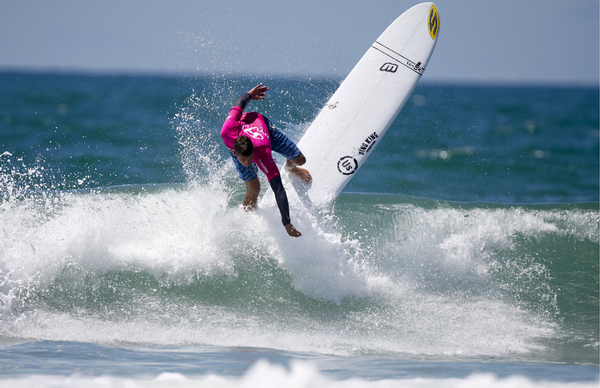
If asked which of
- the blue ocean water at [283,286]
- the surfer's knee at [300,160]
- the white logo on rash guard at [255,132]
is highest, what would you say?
the surfer's knee at [300,160]

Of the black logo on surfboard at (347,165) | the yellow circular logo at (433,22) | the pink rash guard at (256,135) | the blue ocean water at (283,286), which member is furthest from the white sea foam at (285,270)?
the yellow circular logo at (433,22)

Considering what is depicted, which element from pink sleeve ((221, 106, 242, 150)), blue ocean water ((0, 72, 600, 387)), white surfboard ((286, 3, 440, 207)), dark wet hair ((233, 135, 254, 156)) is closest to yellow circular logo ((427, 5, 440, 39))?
white surfboard ((286, 3, 440, 207))

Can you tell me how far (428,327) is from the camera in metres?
4.52

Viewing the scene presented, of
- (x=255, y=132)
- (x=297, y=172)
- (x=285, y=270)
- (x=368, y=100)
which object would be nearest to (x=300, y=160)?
(x=297, y=172)

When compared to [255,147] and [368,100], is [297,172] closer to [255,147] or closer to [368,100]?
[255,147]

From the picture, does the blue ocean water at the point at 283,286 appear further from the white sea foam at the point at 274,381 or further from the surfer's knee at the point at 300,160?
the surfer's knee at the point at 300,160

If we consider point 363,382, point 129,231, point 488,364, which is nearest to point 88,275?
point 129,231

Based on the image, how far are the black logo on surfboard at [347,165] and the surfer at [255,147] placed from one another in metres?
0.67

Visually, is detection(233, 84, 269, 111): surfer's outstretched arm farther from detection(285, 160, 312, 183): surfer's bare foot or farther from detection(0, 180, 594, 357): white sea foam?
detection(0, 180, 594, 357): white sea foam

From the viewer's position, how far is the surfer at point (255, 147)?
4.03m

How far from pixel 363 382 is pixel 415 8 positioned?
15.7ft

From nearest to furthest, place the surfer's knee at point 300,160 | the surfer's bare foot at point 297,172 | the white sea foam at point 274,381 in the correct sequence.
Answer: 1. the white sea foam at point 274,381
2. the surfer's knee at point 300,160
3. the surfer's bare foot at point 297,172

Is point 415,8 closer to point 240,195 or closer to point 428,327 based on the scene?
point 240,195

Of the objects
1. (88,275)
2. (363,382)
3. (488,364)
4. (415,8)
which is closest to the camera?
(363,382)
